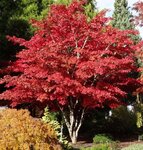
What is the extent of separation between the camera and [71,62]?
1453 cm

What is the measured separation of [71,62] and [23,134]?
5.94m

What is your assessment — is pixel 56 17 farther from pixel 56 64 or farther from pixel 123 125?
pixel 123 125

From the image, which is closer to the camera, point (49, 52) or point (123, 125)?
point (49, 52)

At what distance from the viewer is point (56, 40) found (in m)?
15.5

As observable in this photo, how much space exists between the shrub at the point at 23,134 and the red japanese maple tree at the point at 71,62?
4497 mm

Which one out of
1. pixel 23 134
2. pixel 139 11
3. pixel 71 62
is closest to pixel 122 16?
pixel 139 11

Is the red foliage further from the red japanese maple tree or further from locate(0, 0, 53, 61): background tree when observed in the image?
locate(0, 0, 53, 61): background tree

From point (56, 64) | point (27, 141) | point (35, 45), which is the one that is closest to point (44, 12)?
point (35, 45)

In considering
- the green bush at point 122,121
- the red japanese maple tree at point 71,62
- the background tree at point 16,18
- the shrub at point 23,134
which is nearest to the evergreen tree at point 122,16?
the background tree at point 16,18

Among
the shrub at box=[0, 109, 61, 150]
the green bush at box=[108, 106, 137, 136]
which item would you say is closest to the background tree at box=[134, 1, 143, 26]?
the green bush at box=[108, 106, 137, 136]

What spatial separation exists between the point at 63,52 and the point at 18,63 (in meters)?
2.32

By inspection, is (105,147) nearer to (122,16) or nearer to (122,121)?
(122,121)

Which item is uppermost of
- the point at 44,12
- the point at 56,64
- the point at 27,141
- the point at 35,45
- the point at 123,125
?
the point at 44,12

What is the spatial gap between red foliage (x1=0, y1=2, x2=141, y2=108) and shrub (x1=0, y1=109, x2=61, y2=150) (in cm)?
451
